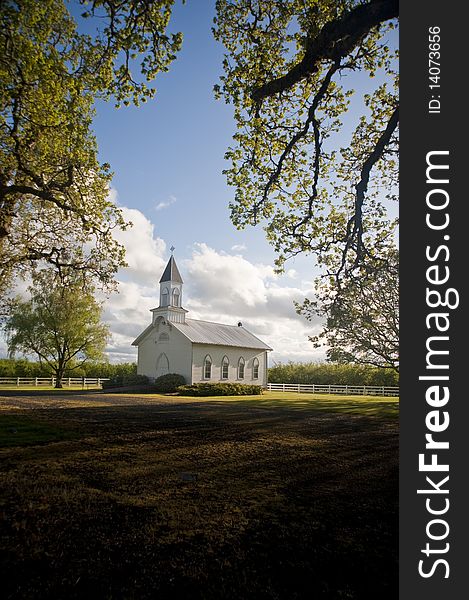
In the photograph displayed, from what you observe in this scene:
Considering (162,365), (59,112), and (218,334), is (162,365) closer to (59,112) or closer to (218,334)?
(218,334)

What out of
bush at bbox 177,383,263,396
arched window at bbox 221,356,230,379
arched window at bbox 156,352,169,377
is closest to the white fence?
arched window at bbox 221,356,230,379

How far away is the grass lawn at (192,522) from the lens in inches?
101

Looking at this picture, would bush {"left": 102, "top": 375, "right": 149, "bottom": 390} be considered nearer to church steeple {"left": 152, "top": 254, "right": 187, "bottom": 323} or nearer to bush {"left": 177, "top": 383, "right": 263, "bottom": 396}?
bush {"left": 177, "top": 383, "right": 263, "bottom": 396}

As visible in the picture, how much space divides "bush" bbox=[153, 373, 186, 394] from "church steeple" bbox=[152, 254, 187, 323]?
5.21 metres

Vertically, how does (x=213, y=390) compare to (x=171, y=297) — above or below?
below

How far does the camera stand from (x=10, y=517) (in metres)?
3.47

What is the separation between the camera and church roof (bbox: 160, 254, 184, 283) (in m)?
34.3

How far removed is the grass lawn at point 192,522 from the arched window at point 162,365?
25.6 meters

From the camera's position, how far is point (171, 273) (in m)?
34.3

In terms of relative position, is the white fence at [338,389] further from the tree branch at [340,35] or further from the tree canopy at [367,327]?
the tree branch at [340,35]

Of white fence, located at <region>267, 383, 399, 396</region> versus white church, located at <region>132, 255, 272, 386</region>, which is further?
white fence, located at <region>267, 383, 399, 396</region>

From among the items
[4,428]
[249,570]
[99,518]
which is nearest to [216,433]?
[4,428]

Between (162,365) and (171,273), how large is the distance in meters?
7.92

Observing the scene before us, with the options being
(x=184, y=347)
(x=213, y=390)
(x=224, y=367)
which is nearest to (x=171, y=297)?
(x=184, y=347)
